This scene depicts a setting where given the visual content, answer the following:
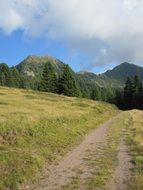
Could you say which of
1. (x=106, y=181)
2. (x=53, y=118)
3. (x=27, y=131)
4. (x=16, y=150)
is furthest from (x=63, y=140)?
(x=106, y=181)

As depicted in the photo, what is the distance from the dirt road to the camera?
1469 cm

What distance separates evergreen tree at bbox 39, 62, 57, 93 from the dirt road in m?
79.4

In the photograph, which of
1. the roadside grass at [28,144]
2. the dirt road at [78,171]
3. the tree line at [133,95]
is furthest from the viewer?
the tree line at [133,95]

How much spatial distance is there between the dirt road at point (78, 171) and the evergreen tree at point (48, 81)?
79376 mm

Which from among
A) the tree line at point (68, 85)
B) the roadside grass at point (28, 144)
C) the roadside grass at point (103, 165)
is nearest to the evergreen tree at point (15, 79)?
the tree line at point (68, 85)

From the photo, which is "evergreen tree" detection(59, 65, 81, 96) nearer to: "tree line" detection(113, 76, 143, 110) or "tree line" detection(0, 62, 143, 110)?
"tree line" detection(0, 62, 143, 110)

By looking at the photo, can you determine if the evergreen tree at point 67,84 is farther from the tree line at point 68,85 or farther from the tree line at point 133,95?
the tree line at point 133,95

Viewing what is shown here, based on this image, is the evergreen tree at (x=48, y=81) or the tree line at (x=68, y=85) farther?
the evergreen tree at (x=48, y=81)

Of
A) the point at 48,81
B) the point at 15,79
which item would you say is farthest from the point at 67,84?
the point at 15,79

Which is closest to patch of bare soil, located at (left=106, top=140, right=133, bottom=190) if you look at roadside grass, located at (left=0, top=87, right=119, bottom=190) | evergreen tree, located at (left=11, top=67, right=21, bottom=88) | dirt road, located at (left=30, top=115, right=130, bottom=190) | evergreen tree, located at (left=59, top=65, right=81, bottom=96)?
dirt road, located at (left=30, top=115, right=130, bottom=190)

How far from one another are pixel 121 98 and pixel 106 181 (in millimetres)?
112796

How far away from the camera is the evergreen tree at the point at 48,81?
10394 centimetres

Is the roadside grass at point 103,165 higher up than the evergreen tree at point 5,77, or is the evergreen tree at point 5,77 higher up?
the evergreen tree at point 5,77

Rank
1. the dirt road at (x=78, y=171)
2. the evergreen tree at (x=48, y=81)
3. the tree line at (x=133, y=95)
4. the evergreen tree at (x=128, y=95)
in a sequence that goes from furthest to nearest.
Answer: the evergreen tree at (x=128, y=95) < the tree line at (x=133, y=95) < the evergreen tree at (x=48, y=81) < the dirt road at (x=78, y=171)
